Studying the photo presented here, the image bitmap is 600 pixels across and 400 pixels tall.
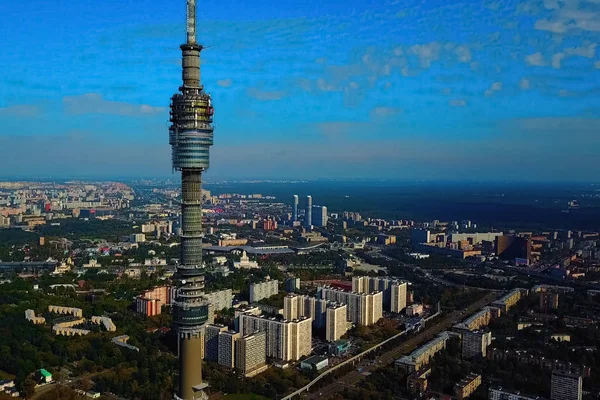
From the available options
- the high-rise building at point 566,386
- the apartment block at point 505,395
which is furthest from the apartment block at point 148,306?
the high-rise building at point 566,386

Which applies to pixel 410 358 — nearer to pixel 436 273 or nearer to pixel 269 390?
pixel 269 390

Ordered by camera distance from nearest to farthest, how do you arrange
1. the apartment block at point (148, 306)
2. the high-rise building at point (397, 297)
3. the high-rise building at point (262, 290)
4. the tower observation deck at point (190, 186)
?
the tower observation deck at point (190, 186) → the apartment block at point (148, 306) → the high-rise building at point (397, 297) → the high-rise building at point (262, 290)

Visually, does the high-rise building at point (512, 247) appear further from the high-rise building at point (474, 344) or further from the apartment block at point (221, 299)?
the apartment block at point (221, 299)

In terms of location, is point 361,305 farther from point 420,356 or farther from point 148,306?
point 148,306

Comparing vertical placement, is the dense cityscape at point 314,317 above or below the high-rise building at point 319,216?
below

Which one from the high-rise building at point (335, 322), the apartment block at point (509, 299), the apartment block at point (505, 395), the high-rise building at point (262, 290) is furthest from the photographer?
the high-rise building at point (262, 290)

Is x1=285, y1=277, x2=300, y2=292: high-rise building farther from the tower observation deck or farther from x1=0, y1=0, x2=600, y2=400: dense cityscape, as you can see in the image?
the tower observation deck

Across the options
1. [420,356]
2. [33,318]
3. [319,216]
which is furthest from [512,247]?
[33,318]
